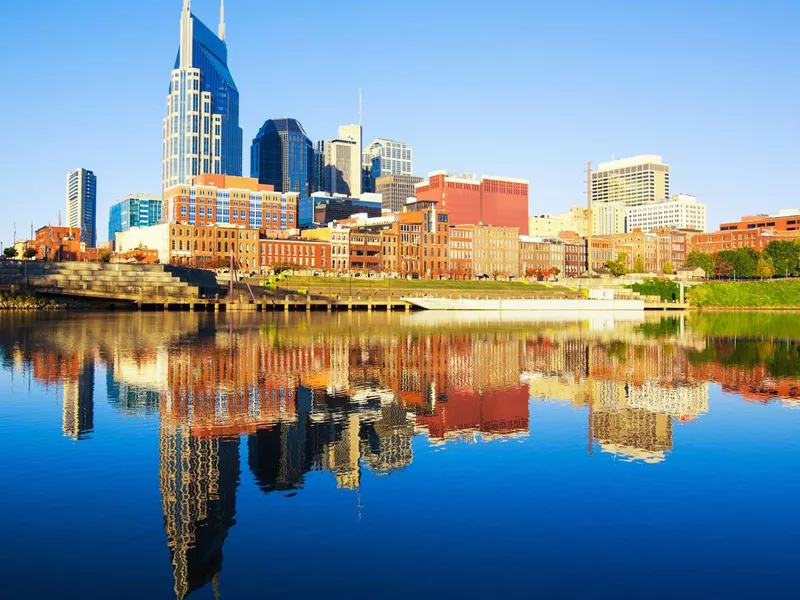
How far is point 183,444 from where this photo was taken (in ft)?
80.4

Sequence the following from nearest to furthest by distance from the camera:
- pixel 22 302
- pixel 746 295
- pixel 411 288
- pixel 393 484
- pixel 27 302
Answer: pixel 393 484
pixel 22 302
pixel 27 302
pixel 411 288
pixel 746 295

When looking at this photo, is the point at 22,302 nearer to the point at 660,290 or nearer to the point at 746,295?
the point at 660,290

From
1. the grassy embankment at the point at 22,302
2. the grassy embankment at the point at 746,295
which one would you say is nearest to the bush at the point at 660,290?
the grassy embankment at the point at 746,295

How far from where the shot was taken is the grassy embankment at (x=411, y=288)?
525ft

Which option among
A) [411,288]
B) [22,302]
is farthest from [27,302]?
[411,288]

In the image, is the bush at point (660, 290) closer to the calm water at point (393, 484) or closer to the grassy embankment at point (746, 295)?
the grassy embankment at point (746, 295)

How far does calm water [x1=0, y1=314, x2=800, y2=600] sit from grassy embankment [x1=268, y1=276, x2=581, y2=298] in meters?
116

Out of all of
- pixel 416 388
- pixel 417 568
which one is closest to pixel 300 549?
pixel 417 568

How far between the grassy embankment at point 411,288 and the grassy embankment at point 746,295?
1140 inches

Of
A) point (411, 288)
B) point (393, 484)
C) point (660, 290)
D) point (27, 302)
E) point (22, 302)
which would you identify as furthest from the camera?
point (660, 290)

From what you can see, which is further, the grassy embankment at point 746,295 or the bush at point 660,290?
the grassy embankment at point 746,295

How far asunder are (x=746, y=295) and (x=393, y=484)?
614 ft

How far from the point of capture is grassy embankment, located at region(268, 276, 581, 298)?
16000 cm

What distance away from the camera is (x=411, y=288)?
6929 inches
